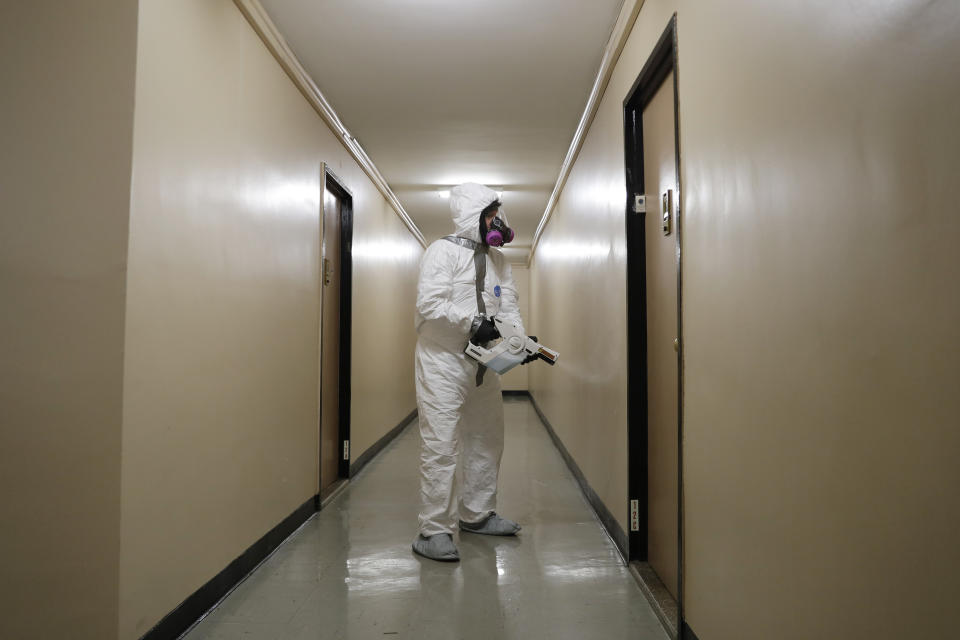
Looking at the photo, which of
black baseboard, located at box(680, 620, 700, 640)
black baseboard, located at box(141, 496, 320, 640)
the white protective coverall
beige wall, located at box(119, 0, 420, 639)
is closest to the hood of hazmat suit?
the white protective coverall

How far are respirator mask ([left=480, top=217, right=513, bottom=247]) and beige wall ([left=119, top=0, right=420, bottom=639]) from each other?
95cm

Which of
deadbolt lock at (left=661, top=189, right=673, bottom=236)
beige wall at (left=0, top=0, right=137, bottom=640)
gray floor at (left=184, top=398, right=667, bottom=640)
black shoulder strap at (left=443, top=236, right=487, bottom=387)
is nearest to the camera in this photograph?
beige wall at (left=0, top=0, right=137, bottom=640)

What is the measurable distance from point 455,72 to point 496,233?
0.93 metres

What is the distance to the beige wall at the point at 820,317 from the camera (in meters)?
0.71

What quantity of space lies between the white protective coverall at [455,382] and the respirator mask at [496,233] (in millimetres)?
56

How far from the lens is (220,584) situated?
6.59 feet

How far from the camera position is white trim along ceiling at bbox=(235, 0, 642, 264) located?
2.39 m

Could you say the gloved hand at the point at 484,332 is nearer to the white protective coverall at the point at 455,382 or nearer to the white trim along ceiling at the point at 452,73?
the white protective coverall at the point at 455,382

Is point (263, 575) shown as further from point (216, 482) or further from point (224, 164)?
point (224, 164)

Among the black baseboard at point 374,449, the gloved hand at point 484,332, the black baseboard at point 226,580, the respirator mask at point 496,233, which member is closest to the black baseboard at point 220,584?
the black baseboard at point 226,580

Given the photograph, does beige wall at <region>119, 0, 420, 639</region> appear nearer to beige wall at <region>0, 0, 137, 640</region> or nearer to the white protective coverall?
beige wall at <region>0, 0, 137, 640</region>

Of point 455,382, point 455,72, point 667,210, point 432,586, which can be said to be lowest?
point 432,586

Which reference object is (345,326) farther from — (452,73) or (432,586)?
(432,586)

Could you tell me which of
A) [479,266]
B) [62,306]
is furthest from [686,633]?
[62,306]
